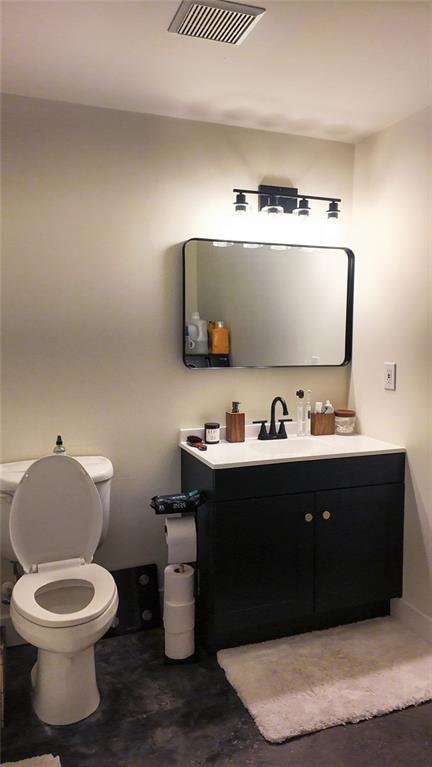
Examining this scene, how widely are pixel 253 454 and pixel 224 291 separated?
0.82m

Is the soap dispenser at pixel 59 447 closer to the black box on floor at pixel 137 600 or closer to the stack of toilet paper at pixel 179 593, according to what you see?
the stack of toilet paper at pixel 179 593

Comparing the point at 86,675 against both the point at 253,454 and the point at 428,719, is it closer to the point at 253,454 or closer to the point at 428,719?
the point at 253,454

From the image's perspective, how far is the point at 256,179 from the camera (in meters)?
2.82

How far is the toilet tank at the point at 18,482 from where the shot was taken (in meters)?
2.24

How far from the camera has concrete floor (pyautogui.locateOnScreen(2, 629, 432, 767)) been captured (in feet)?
5.98

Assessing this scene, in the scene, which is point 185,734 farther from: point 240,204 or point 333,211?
point 333,211

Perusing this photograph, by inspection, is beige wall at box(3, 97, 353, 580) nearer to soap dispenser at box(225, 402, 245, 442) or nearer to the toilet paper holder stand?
soap dispenser at box(225, 402, 245, 442)

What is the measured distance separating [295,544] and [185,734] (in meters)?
0.86

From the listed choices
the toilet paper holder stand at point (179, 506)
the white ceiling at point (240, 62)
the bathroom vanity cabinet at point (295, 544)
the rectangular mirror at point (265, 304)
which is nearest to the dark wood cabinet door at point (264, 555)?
the bathroom vanity cabinet at point (295, 544)

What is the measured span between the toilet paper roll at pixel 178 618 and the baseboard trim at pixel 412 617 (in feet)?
3.35

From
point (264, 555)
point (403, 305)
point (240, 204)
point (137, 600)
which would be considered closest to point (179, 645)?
point (137, 600)

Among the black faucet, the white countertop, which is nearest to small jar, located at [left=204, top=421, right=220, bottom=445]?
the white countertop

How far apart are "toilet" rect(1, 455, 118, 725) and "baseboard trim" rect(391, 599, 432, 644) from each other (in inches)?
55.3

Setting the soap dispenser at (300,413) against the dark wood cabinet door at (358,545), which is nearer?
the dark wood cabinet door at (358,545)
